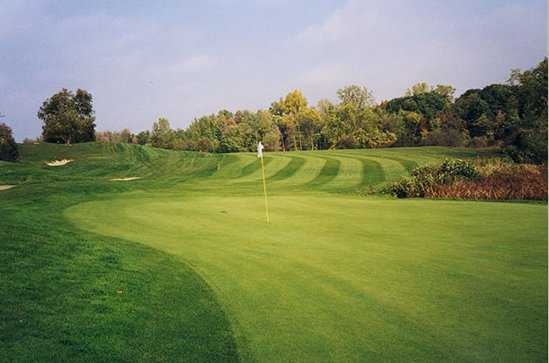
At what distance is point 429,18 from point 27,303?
33.1 m

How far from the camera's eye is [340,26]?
31.1m

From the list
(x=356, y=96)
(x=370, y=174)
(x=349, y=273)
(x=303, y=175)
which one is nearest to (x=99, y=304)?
(x=349, y=273)

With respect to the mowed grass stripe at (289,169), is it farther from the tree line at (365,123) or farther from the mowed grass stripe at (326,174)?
the tree line at (365,123)

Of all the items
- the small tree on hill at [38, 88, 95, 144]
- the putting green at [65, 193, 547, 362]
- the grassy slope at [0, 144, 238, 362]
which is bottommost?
the putting green at [65, 193, 547, 362]

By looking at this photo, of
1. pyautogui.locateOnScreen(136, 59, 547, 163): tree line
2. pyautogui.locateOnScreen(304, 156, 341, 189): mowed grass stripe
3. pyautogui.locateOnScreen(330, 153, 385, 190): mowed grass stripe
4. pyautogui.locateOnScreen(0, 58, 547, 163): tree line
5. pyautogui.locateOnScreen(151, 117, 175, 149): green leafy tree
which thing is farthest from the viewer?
pyautogui.locateOnScreen(151, 117, 175, 149): green leafy tree

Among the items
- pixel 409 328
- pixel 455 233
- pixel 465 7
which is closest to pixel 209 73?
pixel 465 7

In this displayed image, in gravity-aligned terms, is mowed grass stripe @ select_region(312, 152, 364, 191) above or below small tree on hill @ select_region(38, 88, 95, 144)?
below

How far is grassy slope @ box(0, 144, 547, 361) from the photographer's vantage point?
11.6 feet

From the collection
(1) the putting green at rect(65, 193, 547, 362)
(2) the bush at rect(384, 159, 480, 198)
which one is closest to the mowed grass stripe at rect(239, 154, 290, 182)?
(2) the bush at rect(384, 159, 480, 198)

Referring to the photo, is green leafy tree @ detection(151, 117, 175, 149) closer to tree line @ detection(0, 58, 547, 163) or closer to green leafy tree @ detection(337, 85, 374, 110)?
tree line @ detection(0, 58, 547, 163)

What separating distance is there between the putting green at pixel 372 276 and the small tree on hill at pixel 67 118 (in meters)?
45.3

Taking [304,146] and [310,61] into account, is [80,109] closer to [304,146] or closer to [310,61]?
[310,61]

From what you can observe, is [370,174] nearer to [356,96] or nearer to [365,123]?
[365,123]

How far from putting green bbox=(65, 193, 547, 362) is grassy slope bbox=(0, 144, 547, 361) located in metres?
0.02
